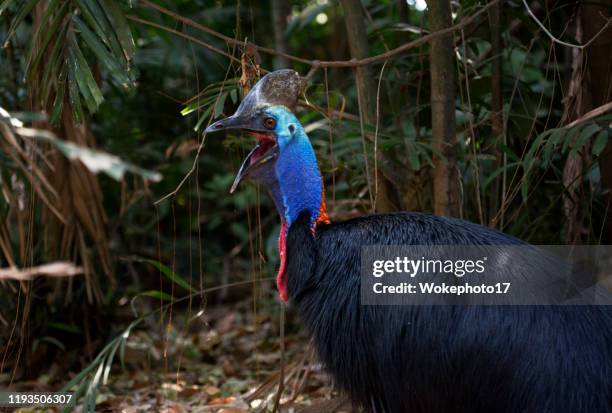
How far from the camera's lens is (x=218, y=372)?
14.9ft

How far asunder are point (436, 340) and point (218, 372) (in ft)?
7.35

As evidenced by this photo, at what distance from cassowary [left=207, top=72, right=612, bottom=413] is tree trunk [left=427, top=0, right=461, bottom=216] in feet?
2.46

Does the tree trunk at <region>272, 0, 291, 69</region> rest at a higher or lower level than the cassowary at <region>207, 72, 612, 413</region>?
higher

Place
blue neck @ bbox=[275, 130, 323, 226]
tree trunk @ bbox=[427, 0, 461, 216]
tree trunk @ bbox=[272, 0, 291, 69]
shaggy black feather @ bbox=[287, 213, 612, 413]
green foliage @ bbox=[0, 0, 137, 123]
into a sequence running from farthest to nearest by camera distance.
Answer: tree trunk @ bbox=[272, 0, 291, 69], tree trunk @ bbox=[427, 0, 461, 216], green foliage @ bbox=[0, 0, 137, 123], blue neck @ bbox=[275, 130, 323, 226], shaggy black feather @ bbox=[287, 213, 612, 413]

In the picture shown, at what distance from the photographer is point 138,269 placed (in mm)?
5777

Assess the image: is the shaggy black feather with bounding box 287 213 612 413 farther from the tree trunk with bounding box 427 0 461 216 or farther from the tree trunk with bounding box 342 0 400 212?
the tree trunk with bounding box 342 0 400 212

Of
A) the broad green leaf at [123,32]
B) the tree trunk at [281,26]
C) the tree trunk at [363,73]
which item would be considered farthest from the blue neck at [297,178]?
the tree trunk at [281,26]

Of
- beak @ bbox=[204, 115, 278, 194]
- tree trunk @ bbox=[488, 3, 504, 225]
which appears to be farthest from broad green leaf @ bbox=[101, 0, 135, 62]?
tree trunk @ bbox=[488, 3, 504, 225]

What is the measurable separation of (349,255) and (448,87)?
1096mm

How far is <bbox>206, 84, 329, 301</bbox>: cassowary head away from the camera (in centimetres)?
276

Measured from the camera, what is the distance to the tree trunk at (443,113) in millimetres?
3422

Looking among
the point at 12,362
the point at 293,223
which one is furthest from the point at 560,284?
the point at 12,362

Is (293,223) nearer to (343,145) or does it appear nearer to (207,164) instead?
(343,145)

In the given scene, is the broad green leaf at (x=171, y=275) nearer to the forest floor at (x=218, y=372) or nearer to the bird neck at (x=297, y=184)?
A: the forest floor at (x=218, y=372)
